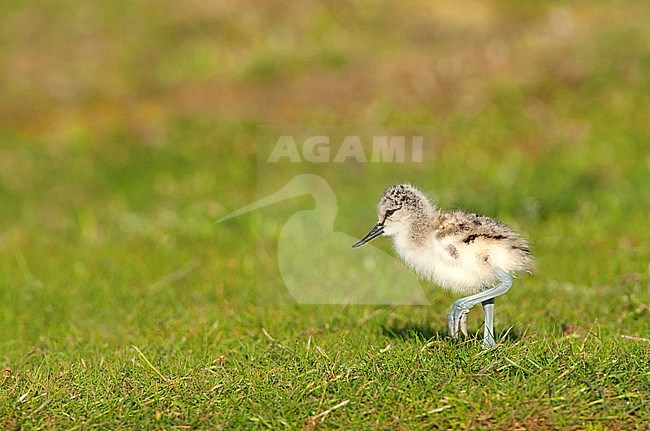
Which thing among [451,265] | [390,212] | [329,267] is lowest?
[329,267]

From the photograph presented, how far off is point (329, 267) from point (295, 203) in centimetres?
326

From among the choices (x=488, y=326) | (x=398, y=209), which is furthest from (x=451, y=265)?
(x=398, y=209)

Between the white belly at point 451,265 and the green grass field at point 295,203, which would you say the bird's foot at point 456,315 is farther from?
the white belly at point 451,265

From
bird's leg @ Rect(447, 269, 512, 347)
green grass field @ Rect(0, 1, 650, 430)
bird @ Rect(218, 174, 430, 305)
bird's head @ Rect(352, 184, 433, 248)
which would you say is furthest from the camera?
bird @ Rect(218, 174, 430, 305)

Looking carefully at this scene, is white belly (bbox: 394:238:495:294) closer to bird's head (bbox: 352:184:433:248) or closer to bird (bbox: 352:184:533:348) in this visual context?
bird (bbox: 352:184:533:348)

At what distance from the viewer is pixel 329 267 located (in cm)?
942

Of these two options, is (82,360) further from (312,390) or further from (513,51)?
(513,51)

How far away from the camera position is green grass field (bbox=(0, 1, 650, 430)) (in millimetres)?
5301

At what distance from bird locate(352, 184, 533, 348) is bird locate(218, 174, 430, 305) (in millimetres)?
1955

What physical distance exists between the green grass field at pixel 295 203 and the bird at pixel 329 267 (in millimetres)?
163

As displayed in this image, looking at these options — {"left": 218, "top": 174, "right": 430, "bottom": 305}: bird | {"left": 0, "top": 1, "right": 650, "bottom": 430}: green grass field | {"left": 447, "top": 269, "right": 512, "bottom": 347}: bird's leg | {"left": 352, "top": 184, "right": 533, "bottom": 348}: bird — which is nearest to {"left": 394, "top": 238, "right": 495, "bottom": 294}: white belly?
{"left": 352, "top": 184, "right": 533, "bottom": 348}: bird

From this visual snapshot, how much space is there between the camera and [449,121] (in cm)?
1465

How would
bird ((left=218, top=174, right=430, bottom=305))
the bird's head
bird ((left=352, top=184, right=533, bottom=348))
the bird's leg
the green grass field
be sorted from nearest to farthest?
the green grass field → the bird's leg → bird ((left=352, top=184, right=533, bottom=348)) → the bird's head → bird ((left=218, top=174, right=430, bottom=305))

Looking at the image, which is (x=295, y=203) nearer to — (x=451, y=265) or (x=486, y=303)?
(x=451, y=265)
